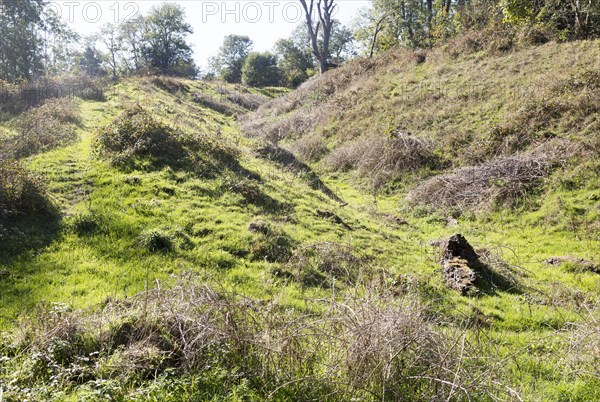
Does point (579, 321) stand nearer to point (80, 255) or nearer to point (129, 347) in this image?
point (129, 347)

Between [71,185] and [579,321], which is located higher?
[71,185]

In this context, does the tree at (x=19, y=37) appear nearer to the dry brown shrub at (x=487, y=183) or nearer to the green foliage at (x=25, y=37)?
the green foliage at (x=25, y=37)

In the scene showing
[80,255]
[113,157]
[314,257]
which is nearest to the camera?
[80,255]

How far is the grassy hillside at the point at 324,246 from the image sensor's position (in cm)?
383

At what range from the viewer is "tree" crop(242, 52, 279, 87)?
50156 millimetres

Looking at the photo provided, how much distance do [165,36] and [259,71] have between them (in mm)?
16997

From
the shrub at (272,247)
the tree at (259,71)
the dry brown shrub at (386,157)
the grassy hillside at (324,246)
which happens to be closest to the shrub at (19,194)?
the grassy hillside at (324,246)

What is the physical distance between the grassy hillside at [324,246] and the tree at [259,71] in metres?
30.1

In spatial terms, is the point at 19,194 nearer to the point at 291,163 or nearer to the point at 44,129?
the point at 44,129

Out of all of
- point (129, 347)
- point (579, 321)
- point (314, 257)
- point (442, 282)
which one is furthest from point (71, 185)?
point (579, 321)

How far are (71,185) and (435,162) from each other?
40.9 feet

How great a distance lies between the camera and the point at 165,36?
183ft

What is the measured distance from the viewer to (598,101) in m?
12.6

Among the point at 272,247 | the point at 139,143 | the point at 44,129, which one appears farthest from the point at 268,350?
the point at 44,129
